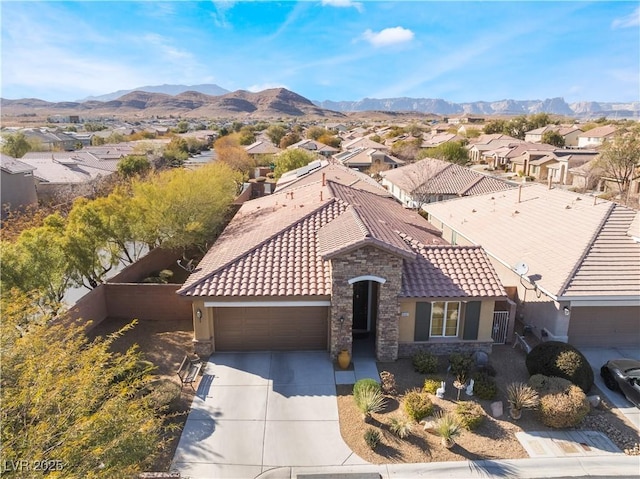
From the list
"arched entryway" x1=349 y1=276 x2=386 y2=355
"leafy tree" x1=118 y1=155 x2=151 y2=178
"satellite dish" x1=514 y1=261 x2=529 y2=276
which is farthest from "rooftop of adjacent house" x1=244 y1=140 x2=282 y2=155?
"satellite dish" x1=514 y1=261 x2=529 y2=276

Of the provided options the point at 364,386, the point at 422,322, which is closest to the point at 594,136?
the point at 422,322

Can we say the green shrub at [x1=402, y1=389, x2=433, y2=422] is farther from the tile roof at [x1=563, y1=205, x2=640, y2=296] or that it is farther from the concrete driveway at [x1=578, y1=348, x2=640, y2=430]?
the tile roof at [x1=563, y1=205, x2=640, y2=296]

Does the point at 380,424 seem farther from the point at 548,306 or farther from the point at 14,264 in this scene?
the point at 14,264

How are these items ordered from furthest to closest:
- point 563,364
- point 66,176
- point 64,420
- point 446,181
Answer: point 66,176, point 446,181, point 563,364, point 64,420

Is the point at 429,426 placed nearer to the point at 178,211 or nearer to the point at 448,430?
the point at 448,430

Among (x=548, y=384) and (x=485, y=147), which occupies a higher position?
(x=485, y=147)

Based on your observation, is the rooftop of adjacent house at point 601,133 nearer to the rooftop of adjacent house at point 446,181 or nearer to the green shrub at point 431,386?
the rooftop of adjacent house at point 446,181

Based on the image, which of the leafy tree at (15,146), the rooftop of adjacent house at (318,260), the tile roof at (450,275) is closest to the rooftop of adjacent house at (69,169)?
the leafy tree at (15,146)
